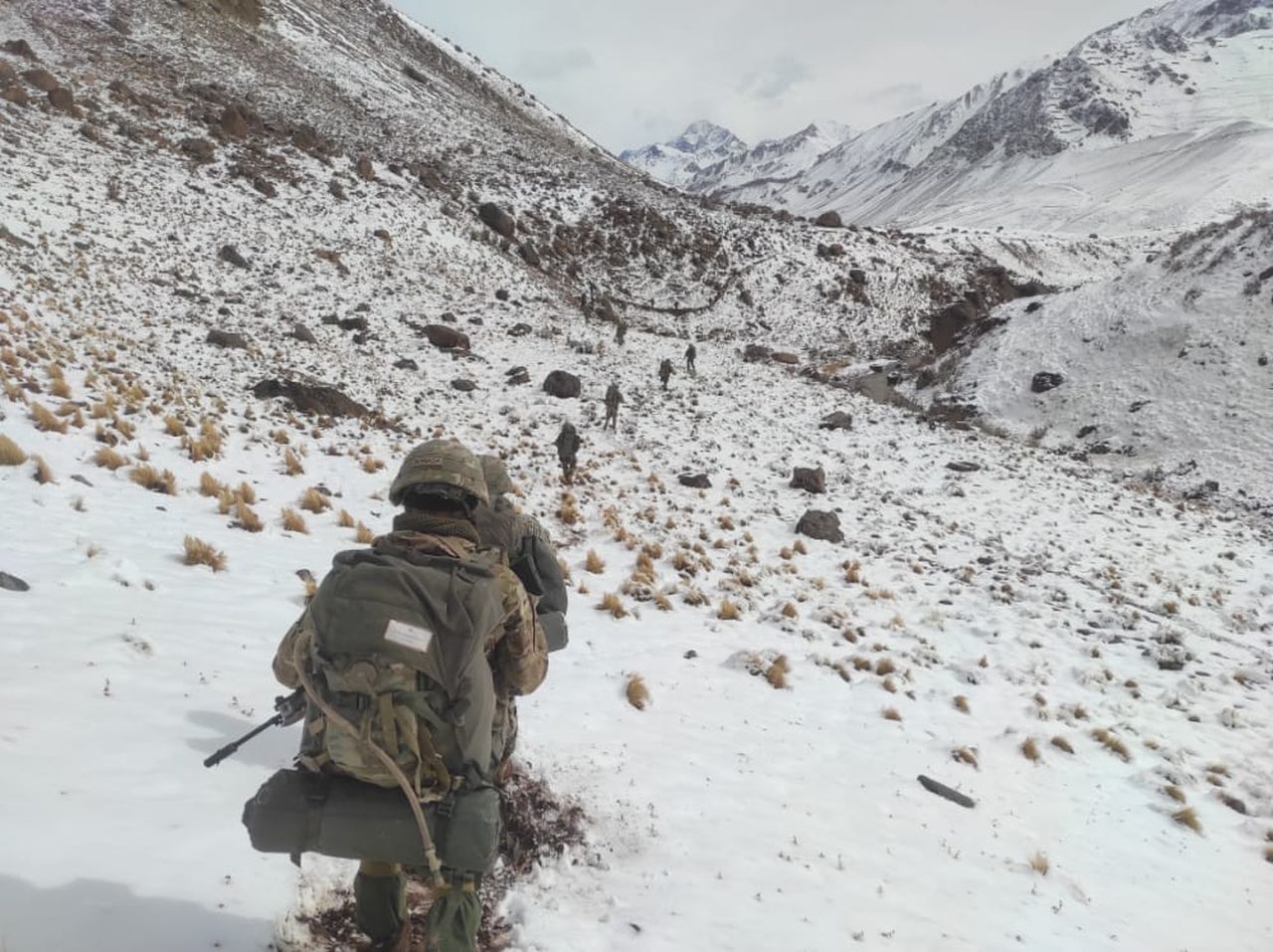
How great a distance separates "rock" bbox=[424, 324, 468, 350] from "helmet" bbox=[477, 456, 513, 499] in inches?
865

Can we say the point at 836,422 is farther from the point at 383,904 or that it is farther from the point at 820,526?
the point at 383,904

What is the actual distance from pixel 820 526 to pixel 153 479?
10558mm

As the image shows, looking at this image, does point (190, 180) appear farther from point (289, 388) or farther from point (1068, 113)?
point (1068, 113)

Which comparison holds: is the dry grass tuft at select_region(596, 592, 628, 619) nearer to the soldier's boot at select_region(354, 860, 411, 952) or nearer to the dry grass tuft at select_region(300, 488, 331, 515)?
the dry grass tuft at select_region(300, 488, 331, 515)

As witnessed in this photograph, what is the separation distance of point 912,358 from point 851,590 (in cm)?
2695

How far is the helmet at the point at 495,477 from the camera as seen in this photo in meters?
3.20

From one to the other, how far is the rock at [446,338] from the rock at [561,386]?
15.7 feet

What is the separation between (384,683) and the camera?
82.2 inches

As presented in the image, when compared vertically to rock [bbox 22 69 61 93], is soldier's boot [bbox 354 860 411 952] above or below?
below

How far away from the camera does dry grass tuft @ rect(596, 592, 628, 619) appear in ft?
27.9

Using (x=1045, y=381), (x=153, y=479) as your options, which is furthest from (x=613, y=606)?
(x=1045, y=381)

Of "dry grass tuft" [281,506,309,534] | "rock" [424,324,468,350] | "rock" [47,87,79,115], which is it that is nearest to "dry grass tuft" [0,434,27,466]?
"dry grass tuft" [281,506,309,534]

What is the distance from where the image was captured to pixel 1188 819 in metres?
5.93

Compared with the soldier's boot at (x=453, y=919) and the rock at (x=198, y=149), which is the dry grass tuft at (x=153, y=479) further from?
the rock at (x=198, y=149)
